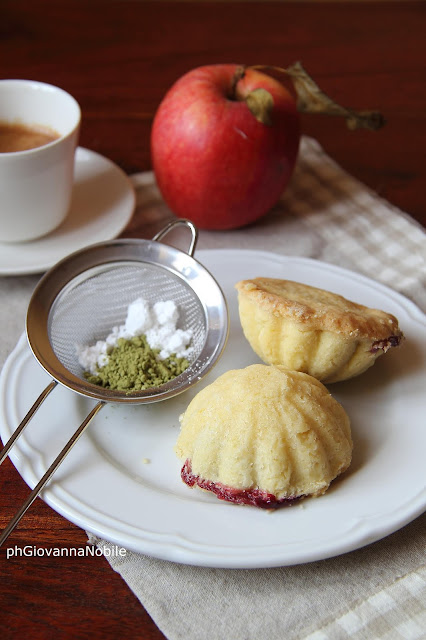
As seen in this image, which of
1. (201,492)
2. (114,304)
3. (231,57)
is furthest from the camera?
(231,57)

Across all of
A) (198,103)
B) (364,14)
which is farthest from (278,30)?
(198,103)

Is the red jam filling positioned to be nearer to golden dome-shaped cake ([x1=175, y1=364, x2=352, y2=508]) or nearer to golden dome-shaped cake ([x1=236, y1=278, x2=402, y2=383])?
golden dome-shaped cake ([x1=175, y1=364, x2=352, y2=508])

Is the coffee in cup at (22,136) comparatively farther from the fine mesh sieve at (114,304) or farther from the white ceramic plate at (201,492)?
the white ceramic plate at (201,492)

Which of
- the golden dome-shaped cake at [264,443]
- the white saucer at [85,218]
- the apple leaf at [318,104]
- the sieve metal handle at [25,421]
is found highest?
the apple leaf at [318,104]

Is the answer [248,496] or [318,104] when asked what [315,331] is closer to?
[248,496]

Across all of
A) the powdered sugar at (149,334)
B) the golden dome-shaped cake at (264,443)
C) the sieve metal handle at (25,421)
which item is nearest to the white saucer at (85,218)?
the powdered sugar at (149,334)

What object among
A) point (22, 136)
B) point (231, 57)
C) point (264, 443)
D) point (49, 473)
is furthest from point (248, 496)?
point (231, 57)

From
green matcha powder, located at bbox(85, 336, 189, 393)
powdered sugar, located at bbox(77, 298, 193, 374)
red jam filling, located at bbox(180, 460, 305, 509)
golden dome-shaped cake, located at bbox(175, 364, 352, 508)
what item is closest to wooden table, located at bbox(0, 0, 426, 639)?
powdered sugar, located at bbox(77, 298, 193, 374)
